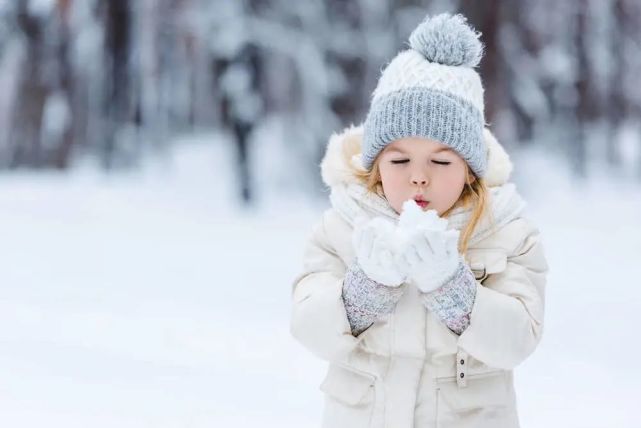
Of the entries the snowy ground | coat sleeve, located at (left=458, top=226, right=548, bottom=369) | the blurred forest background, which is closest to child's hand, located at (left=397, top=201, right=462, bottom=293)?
coat sleeve, located at (left=458, top=226, right=548, bottom=369)

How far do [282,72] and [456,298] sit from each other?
13056mm

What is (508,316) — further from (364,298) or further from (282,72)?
(282,72)

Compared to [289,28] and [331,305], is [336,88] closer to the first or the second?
[289,28]

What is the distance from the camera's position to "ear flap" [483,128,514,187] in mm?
2123

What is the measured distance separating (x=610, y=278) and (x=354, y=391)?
22.5ft

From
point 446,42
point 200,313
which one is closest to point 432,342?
point 446,42

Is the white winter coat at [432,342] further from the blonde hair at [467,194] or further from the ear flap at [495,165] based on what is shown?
the ear flap at [495,165]

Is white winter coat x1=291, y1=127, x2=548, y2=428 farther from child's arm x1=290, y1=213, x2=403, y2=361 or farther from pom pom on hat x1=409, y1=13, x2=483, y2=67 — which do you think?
pom pom on hat x1=409, y1=13, x2=483, y2=67

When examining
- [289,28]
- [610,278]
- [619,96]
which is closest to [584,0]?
[619,96]

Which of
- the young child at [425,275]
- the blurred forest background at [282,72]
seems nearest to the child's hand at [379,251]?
the young child at [425,275]

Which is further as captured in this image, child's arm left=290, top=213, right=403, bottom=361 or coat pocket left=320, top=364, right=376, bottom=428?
coat pocket left=320, top=364, right=376, bottom=428

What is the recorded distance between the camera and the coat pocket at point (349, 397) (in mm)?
1904

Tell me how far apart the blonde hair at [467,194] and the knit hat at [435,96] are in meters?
0.02

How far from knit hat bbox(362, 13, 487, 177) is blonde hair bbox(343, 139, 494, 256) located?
22 millimetres
